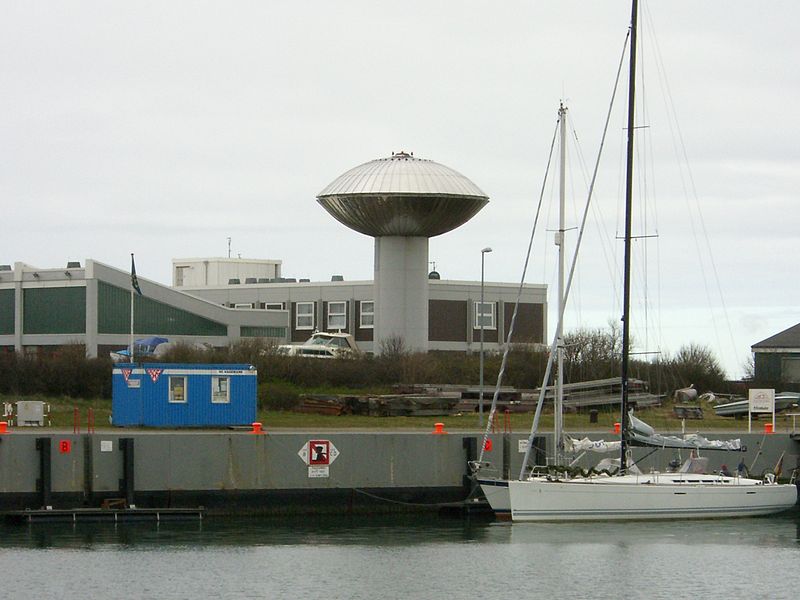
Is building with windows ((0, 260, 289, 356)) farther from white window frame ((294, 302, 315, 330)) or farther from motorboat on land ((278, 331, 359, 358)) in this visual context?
white window frame ((294, 302, 315, 330))

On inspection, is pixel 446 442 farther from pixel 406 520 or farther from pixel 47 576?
pixel 47 576

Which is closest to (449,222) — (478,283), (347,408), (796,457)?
(478,283)

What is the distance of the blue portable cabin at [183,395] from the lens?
175 ft

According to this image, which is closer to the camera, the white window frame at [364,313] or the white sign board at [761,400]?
the white sign board at [761,400]

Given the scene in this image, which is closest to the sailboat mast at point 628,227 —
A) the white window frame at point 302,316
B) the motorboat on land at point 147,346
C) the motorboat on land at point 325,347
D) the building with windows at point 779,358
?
the motorboat on land at point 325,347

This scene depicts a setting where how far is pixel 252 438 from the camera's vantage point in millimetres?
46594

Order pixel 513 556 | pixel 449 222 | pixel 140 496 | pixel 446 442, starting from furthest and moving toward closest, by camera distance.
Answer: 1. pixel 449 222
2. pixel 446 442
3. pixel 140 496
4. pixel 513 556

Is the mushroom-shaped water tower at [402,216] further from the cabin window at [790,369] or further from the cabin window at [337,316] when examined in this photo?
the cabin window at [790,369]

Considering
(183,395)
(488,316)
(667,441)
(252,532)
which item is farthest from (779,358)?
(252,532)

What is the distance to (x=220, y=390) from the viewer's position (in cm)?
5441

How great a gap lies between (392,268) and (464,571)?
51503 millimetres

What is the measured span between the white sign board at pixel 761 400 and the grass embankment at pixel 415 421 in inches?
85.9

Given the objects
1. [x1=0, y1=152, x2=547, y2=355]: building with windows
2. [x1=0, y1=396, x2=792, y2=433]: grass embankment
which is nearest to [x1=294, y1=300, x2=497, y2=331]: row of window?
[x1=0, y1=152, x2=547, y2=355]: building with windows

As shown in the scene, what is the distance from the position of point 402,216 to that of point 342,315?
22315mm
